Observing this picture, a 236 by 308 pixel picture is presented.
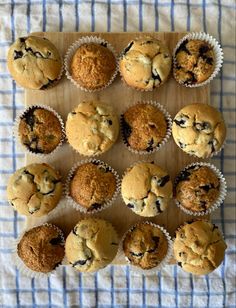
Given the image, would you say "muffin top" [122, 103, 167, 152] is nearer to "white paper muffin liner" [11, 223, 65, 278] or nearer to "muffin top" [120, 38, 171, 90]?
"muffin top" [120, 38, 171, 90]

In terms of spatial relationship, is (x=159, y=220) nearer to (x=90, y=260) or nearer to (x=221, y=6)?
(x=90, y=260)

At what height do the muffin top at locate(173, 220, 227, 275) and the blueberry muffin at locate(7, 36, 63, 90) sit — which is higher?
the blueberry muffin at locate(7, 36, 63, 90)

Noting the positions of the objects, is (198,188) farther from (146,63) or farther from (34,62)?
(34,62)

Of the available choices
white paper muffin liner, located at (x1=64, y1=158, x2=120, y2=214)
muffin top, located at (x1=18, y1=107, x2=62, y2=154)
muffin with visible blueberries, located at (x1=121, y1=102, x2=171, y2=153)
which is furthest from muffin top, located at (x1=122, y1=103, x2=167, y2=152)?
muffin top, located at (x1=18, y1=107, x2=62, y2=154)

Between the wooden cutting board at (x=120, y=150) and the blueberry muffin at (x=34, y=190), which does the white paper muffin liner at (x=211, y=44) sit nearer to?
the wooden cutting board at (x=120, y=150)

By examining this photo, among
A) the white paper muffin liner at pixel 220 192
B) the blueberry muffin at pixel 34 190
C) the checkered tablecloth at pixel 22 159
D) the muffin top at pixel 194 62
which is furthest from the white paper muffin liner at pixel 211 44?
the blueberry muffin at pixel 34 190

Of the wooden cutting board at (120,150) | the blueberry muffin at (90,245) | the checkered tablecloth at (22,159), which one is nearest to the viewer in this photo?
the blueberry muffin at (90,245)

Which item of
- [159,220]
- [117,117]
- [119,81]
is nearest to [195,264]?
[159,220]
